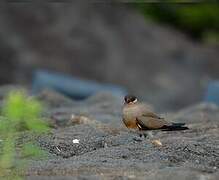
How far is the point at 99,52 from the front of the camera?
21328 millimetres

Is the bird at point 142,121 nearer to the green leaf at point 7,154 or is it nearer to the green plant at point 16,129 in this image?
the green plant at point 16,129

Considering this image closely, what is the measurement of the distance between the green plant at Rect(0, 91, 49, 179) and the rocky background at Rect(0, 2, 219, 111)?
41.2ft

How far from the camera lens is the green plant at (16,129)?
17.7ft

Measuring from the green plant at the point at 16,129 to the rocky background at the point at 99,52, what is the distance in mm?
12570

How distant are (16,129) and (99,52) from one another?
14.5m

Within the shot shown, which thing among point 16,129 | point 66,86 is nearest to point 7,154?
point 16,129

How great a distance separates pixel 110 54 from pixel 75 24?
122 centimetres

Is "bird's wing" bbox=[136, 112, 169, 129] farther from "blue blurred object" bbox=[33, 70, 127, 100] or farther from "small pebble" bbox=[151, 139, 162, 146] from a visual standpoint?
"blue blurred object" bbox=[33, 70, 127, 100]

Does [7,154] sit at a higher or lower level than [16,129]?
lower

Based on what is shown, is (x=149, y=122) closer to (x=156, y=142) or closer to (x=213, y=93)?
(x=156, y=142)

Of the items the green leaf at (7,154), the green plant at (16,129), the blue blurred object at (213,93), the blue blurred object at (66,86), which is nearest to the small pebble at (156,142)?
the green plant at (16,129)

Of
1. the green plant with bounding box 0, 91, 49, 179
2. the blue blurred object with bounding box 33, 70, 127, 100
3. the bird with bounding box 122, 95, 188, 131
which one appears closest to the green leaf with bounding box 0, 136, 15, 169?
the green plant with bounding box 0, 91, 49, 179

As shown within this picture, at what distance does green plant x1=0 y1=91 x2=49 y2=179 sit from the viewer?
17.7 ft

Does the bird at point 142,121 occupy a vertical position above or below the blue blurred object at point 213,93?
below
